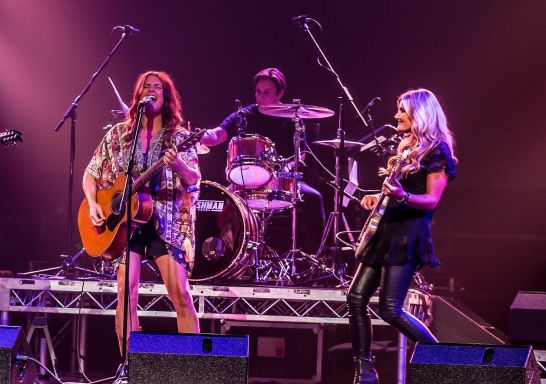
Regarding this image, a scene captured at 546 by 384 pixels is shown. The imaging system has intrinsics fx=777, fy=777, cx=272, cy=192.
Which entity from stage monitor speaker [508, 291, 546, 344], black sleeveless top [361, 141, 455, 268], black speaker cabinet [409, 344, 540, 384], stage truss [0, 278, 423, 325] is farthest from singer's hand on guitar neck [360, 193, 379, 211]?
stage truss [0, 278, 423, 325]

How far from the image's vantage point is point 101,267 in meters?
8.22

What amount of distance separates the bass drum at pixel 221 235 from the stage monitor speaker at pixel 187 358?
3.27 metres

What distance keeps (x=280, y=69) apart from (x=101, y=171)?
434 cm

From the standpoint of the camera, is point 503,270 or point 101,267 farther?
point 503,270

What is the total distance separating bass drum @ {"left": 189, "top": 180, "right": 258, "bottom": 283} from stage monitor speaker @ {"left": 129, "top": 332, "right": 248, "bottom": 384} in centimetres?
327

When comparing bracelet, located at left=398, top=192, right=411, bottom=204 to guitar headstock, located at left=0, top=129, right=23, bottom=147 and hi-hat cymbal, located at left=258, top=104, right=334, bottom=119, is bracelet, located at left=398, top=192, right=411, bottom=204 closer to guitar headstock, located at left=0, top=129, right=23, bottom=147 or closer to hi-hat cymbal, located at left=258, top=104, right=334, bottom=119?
hi-hat cymbal, located at left=258, top=104, right=334, bottom=119

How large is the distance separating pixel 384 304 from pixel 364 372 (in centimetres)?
46

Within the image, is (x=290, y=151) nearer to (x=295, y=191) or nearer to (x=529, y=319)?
(x=295, y=191)

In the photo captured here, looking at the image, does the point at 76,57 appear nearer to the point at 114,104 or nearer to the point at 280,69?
the point at 114,104

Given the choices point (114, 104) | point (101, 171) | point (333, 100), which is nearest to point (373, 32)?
point (333, 100)

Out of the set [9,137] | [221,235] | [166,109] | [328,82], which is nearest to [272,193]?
[221,235]

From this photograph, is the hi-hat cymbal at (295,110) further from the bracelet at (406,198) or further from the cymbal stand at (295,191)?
the bracelet at (406,198)

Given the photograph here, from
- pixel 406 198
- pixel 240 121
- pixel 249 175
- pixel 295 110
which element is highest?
pixel 295 110

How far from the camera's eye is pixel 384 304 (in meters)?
4.84
